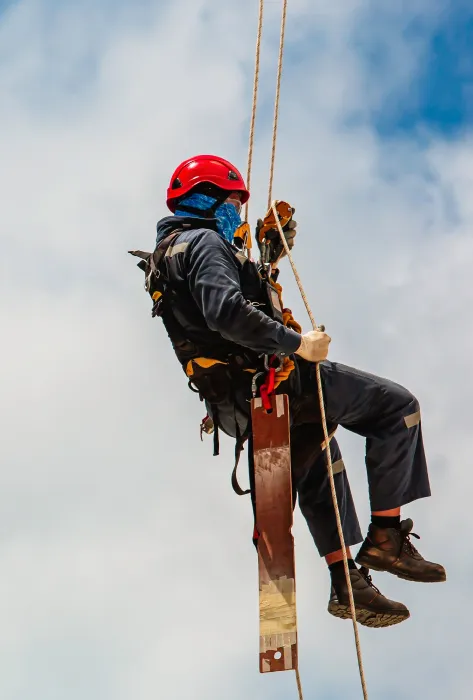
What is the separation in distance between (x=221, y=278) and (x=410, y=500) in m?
2.20

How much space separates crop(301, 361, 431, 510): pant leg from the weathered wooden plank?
47 centimetres

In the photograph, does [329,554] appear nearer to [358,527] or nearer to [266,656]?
[358,527]

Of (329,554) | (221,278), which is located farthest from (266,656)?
(221,278)

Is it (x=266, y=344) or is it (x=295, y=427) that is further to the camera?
(x=295, y=427)

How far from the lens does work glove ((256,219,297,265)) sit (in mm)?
10852

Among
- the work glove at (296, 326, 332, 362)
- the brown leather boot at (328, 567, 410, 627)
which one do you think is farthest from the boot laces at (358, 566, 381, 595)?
the work glove at (296, 326, 332, 362)

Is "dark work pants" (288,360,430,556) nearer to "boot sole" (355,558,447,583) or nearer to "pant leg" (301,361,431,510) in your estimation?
"pant leg" (301,361,431,510)

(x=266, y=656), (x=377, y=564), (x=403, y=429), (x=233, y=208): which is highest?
(x=233, y=208)

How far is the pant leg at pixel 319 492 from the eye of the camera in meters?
10.7

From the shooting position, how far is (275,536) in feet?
32.9

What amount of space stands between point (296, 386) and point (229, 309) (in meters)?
1.03

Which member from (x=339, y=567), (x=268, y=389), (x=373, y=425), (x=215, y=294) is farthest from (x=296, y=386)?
(x=339, y=567)

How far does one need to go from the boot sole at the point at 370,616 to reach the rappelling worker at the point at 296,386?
0.03ft

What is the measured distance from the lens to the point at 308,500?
35.8 feet
